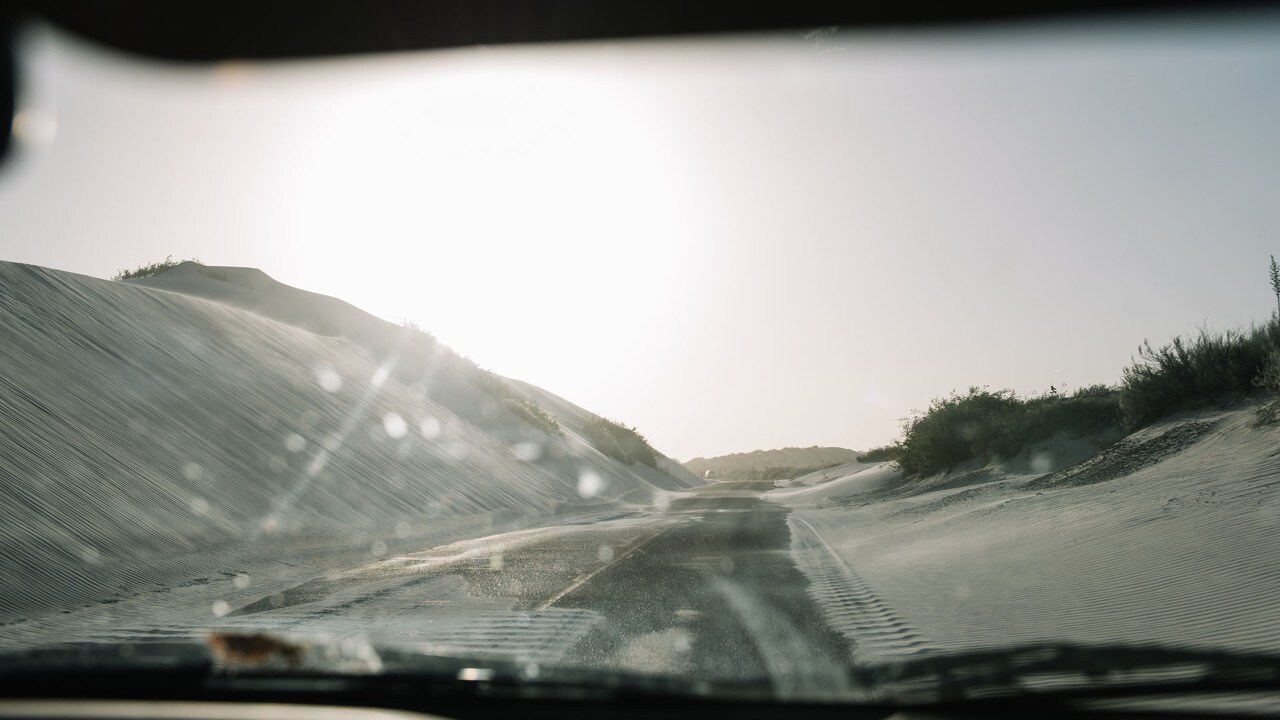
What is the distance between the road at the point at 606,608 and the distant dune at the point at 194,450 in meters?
2.61

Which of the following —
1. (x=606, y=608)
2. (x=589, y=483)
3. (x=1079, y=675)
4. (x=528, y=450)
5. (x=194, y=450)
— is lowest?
(x=1079, y=675)

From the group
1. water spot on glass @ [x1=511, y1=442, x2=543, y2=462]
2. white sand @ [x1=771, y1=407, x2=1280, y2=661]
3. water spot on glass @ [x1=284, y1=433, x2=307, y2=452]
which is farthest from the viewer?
water spot on glass @ [x1=511, y1=442, x2=543, y2=462]

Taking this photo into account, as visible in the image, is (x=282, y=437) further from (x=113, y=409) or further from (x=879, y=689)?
(x=879, y=689)

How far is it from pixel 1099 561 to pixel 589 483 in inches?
1370

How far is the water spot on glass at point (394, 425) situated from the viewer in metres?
27.2

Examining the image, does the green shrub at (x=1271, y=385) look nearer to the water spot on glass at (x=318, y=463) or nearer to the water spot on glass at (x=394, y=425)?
the water spot on glass at (x=318, y=463)

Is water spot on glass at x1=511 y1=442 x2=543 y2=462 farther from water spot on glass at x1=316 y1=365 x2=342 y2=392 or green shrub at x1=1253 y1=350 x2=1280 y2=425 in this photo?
green shrub at x1=1253 y1=350 x2=1280 y2=425

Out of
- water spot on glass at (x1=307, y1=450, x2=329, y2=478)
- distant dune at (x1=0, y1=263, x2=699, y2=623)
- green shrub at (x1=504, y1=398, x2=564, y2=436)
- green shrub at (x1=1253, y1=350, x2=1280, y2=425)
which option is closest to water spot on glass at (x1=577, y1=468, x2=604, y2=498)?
distant dune at (x1=0, y1=263, x2=699, y2=623)

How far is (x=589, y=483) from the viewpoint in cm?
4247

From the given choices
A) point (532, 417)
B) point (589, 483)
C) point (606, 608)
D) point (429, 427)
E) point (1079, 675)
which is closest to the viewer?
point (1079, 675)

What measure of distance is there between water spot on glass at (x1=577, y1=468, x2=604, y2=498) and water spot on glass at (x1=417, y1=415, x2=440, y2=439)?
27.5 feet

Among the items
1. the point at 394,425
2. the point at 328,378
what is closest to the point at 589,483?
the point at 394,425

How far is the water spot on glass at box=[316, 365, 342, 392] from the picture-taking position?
27.2m

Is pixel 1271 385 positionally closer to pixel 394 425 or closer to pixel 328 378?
pixel 394 425
